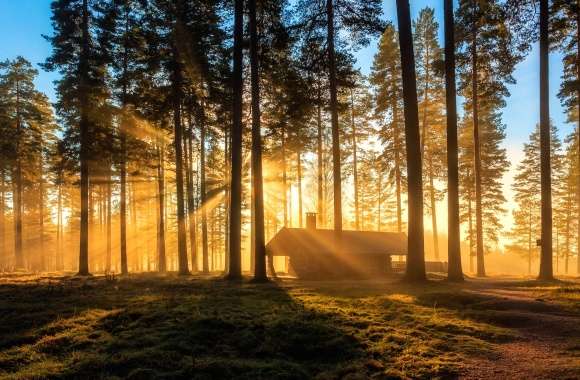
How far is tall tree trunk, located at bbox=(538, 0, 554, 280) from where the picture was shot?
17766 mm

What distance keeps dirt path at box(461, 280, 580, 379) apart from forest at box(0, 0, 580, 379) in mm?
46

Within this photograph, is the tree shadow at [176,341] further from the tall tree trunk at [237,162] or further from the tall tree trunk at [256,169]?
the tall tree trunk at [237,162]

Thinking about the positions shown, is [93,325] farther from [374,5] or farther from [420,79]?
[420,79]

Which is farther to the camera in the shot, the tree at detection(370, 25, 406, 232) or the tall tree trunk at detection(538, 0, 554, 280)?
the tree at detection(370, 25, 406, 232)

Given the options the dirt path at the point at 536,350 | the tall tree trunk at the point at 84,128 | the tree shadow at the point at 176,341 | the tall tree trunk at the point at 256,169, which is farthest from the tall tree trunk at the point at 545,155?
the tall tree trunk at the point at 84,128

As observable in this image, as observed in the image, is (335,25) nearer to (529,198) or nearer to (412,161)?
(412,161)

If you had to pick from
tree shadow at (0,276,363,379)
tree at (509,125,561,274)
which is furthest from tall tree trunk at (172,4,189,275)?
tree at (509,125,561,274)

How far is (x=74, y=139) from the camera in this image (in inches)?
948

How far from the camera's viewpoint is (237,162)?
60.4ft

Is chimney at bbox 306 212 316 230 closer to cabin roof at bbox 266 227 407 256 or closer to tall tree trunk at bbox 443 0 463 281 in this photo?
cabin roof at bbox 266 227 407 256

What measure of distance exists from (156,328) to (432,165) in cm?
3344

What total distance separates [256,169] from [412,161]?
6.50m

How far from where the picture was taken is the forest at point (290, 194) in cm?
698

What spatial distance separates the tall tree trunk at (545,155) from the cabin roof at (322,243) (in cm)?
1061
